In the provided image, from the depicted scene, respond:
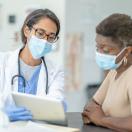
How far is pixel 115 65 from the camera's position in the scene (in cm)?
211

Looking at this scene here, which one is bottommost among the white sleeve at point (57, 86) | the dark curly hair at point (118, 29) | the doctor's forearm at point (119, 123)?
the doctor's forearm at point (119, 123)

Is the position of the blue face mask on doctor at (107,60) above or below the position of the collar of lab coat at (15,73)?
above

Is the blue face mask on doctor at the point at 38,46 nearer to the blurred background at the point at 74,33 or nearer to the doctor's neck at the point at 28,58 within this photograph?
the doctor's neck at the point at 28,58

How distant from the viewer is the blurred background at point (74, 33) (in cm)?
384

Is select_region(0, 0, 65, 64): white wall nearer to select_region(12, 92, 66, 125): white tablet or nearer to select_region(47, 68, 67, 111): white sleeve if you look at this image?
select_region(47, 68, 67, 111): white sleeve

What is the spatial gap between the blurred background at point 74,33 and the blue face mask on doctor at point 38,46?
1.50 meters

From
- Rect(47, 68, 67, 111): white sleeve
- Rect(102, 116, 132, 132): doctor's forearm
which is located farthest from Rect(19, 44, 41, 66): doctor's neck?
Rect(102, 116, 132, 132): doctor's forearm

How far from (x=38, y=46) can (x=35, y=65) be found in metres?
0.12

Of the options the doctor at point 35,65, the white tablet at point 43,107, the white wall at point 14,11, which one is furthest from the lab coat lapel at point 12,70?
the white wall at point 14,11

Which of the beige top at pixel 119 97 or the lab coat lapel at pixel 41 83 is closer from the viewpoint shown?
the beige top at pixel 119 97

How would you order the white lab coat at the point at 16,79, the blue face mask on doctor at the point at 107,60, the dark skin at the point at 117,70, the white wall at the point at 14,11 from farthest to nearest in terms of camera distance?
1. the white wall at the point at 14,11
2. the white lab coat at the point at 16,79
3. the blue face mask on doctor at the point at 107,60
4. the dark skin at the point at 117,70

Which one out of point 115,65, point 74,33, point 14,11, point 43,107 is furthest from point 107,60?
point 74,33

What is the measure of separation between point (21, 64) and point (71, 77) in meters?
1.91

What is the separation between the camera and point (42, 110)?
1858 mm
